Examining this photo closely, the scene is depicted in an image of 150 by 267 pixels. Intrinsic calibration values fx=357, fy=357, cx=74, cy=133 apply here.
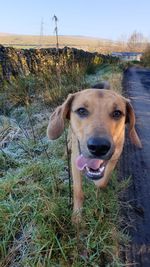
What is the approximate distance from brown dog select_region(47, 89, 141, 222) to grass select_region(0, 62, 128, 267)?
0.15 meters

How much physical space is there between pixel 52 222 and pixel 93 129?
0.84 metres

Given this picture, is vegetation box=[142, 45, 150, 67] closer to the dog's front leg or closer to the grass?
the grass

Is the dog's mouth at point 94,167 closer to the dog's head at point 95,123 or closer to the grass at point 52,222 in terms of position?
the dog's head at point 95,123

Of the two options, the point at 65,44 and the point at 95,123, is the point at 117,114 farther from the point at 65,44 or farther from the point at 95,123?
the point at 65,44

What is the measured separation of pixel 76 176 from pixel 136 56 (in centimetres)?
7334

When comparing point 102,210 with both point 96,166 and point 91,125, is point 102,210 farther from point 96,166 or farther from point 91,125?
point 91,125

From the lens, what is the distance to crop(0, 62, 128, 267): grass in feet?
8.78

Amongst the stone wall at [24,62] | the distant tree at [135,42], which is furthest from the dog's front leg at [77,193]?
the distant tree at [135,42]

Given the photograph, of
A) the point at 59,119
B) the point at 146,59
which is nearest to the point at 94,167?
the point at 59,119

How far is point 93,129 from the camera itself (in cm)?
286

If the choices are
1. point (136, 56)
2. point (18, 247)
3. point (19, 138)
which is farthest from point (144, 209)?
point (136, 56)

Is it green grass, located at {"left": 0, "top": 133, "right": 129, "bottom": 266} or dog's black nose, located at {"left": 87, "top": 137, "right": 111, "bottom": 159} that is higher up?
dog's black nose, located at {"left": 87, "top": 137, "right": 111, "bottom": 159}

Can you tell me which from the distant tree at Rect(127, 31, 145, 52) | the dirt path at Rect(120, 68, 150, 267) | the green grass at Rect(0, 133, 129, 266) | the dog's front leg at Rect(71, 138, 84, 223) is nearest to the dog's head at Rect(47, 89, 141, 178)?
the dog's front leg at Rect(71, 138, 84, 223)

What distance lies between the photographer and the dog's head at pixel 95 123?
108 inches
